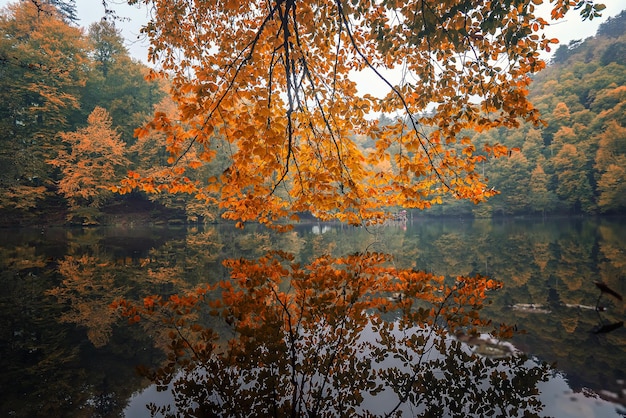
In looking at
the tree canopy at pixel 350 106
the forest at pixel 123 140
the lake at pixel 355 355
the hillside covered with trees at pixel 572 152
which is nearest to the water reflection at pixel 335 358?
the lake at pixel 355 355

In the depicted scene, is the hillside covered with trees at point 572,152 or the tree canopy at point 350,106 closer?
the tree canopy at point 350,106

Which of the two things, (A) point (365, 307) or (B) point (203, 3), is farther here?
(B) point (203, 3)

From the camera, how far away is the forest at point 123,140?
2373 cm

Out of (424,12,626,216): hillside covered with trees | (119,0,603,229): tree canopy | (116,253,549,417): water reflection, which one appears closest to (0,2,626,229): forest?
(424,12,626,216): hillside covered with trees

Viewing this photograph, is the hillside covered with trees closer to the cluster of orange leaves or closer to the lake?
the lake

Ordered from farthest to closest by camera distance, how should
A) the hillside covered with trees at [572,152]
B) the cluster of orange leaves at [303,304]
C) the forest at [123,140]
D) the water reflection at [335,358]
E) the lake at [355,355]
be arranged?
the hillside covered with trees at [572,152] < the forest at [123,140] < the cluster of orange leaves at [303,304] < the lake at [355,355] < the water reflection at [335,358]

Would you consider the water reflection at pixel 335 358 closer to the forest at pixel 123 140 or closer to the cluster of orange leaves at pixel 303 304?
the cluster of orange leaves at pixel 303 304

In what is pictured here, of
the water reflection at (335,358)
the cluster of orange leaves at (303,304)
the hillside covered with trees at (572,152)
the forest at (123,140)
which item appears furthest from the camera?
the hillside covered with trees at (572,152)

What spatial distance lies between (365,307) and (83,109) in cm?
3730

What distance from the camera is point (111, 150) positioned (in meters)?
25.2

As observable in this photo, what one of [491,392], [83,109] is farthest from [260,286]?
[83,109]

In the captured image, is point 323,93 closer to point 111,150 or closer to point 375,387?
point 375,387

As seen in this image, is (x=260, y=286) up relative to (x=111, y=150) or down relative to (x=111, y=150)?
down

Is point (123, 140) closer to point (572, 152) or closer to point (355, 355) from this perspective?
point (355, 355)
